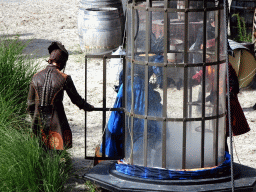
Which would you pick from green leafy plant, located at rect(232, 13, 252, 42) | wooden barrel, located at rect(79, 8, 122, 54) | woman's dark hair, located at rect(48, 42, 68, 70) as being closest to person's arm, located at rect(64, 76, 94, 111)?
woman's dark hair, located at rect(48, 42, 68, 70)

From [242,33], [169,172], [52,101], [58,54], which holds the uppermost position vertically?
[58,54]

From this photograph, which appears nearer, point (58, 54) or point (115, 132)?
point (58, 54)

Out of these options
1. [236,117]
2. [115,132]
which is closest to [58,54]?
[115,132]

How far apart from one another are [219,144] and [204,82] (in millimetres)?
645

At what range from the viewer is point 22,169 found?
4.55 m

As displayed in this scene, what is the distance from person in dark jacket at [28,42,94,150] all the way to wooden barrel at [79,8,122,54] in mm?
4827

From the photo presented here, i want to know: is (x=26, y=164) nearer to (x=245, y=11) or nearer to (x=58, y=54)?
(x=58, y=54)

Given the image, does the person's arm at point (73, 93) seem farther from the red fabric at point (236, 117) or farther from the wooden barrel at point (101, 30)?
the wooden barrel at point (101, 30)

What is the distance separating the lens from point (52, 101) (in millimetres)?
4957

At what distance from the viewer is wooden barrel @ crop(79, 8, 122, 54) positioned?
32.3 ft

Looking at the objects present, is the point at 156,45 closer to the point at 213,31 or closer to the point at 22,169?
the point at 213,31

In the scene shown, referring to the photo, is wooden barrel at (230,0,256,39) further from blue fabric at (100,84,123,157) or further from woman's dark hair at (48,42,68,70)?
woman's dark hair at (48,42,68,70)

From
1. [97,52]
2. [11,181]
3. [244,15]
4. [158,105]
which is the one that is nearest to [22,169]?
[11,181]

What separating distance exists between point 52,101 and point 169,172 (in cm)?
130
